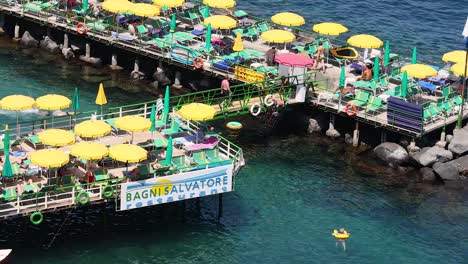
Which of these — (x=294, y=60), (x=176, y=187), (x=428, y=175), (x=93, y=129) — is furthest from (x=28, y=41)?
(x=428, y=175)

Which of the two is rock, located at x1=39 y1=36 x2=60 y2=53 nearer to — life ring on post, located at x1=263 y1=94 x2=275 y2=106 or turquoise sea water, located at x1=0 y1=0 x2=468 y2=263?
turquoise sea water, located at x1=0 y1=0 x2=468 y2=263

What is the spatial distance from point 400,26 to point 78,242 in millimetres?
46561

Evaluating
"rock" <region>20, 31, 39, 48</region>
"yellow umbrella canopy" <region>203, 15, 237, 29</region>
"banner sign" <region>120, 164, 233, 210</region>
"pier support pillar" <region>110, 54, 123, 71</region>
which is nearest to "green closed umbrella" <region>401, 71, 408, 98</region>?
"yellow umbrella canopy" <region>203, 15, 237, 29</region>

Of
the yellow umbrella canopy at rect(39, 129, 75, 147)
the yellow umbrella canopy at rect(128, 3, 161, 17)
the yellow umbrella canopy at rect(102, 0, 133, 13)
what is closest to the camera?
the yellow umbrella canopy at rect(39, 129, 75, 147)

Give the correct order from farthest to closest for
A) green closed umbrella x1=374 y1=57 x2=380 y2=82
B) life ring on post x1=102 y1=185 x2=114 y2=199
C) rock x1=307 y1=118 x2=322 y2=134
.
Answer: green closed umbrella x1=374 y1=57 x2=380 y2=82
rock x1=307 y1=118 x2=322 y2=134
life ring on post x1=102 y1=185 x2=114 y2=199

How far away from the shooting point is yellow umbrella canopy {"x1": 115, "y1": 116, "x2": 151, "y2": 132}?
180 feet

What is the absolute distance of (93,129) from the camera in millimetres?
53969

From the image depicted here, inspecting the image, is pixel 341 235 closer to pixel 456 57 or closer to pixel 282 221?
pixel 282 221

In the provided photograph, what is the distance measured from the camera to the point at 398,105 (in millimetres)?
64938

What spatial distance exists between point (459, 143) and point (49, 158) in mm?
25275

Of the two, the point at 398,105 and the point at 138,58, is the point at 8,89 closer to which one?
the point at 138,58

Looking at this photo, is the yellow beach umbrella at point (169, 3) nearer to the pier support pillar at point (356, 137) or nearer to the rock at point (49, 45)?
the rock at point (49, 45)

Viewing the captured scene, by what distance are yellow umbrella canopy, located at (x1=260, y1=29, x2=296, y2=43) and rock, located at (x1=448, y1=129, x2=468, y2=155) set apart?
1304 cm

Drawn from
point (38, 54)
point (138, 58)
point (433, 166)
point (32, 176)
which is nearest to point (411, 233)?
point (433, 166)
